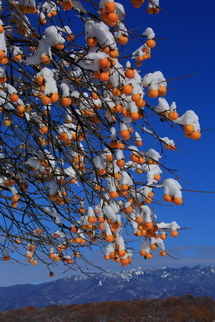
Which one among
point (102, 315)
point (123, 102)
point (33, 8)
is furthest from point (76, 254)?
point (102, 315)

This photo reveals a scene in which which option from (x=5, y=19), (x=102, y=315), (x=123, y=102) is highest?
(x=5, y=19)

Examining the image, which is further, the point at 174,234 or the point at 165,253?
the point at 165,253

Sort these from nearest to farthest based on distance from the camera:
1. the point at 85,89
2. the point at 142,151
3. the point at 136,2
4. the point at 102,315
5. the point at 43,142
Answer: the point at 136,2 < the point at 142,151 < the point at 85,89 < the point at 43,142 < the point at 102,315

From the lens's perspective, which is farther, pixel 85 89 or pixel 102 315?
pixel 102 315

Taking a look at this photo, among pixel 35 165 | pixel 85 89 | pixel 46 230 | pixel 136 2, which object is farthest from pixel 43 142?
pixel 136 2

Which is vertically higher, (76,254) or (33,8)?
(33,8)

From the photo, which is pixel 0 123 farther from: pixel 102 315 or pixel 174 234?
pixel 102 315

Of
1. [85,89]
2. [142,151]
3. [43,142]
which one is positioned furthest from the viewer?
[43,142]

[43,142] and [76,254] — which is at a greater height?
[43,142]

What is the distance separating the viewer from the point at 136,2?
266 centimetres

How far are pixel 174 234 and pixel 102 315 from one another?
2126cm

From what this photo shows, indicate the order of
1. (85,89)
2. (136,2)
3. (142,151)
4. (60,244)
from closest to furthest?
(136,2), (142,151), (85,89), (60,244)

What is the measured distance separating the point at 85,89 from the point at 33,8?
123 cm

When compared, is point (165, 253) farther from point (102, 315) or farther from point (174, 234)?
point (102, 315)
